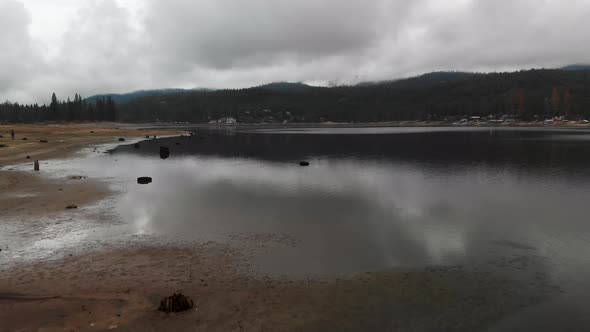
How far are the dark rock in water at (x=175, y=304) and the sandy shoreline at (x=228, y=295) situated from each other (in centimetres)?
32

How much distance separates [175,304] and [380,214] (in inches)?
789

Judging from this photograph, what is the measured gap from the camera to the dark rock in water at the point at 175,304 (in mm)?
14398

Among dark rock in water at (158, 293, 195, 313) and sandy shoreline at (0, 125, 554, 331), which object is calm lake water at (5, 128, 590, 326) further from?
dark rock in water at (158, 293, 195, 313)

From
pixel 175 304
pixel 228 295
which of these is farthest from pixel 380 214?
pixel 175 304

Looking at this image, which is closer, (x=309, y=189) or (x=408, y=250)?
(x=408, y=250)

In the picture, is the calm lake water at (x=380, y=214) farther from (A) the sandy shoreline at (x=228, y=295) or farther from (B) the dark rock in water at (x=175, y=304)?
(B) the dark rock in water at (x=175, y=304)

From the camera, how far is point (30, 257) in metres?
19.8

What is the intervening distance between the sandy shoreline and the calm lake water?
1.58 m

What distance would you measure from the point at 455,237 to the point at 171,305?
59.1 ft

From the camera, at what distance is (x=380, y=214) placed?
30938 millimetres

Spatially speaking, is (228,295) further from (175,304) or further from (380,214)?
(380,214)

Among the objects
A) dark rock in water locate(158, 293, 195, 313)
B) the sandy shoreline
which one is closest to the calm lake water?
the sandy shoreline

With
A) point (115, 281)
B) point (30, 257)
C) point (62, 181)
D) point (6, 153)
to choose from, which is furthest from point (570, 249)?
point (6, 153)

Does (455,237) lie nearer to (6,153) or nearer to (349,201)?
(349,201)
